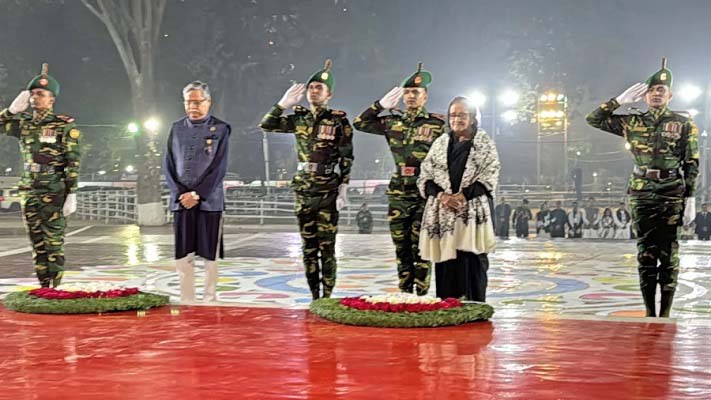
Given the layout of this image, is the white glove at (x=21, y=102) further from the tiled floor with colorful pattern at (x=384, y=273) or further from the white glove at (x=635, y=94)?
the white glove at (x=635, y=94)

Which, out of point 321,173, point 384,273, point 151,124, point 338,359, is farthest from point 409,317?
point 151,124

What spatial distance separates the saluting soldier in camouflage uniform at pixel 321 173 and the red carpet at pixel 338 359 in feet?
3.43

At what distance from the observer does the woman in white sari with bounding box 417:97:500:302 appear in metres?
4.87

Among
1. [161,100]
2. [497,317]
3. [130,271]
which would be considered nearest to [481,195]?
[497,317]

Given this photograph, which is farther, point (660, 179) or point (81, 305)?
point (660, 179)

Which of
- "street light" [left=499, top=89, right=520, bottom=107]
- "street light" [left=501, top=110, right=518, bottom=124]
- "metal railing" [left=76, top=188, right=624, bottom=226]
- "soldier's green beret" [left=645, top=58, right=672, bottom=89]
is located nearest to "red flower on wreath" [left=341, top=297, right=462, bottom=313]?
"soldier's green beret" [left=645, top=58, right=672, bottom=89]

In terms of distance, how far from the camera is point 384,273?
30.3 feet

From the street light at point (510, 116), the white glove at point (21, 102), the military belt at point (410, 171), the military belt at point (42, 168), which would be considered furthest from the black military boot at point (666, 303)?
the street light at point (510, 116)

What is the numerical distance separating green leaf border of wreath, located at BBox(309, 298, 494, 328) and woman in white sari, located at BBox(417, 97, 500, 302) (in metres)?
0.59

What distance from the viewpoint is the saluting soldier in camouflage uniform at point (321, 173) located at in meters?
Answer: 5.42

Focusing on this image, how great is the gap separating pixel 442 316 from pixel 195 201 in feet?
6.26

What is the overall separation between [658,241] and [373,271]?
460 cm

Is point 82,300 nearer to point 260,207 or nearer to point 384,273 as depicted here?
point 384,273

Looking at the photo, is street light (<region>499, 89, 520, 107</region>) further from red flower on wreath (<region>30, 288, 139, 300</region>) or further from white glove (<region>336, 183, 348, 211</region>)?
red flower on wreath (<region>30, 288, 139, 300</region>)
